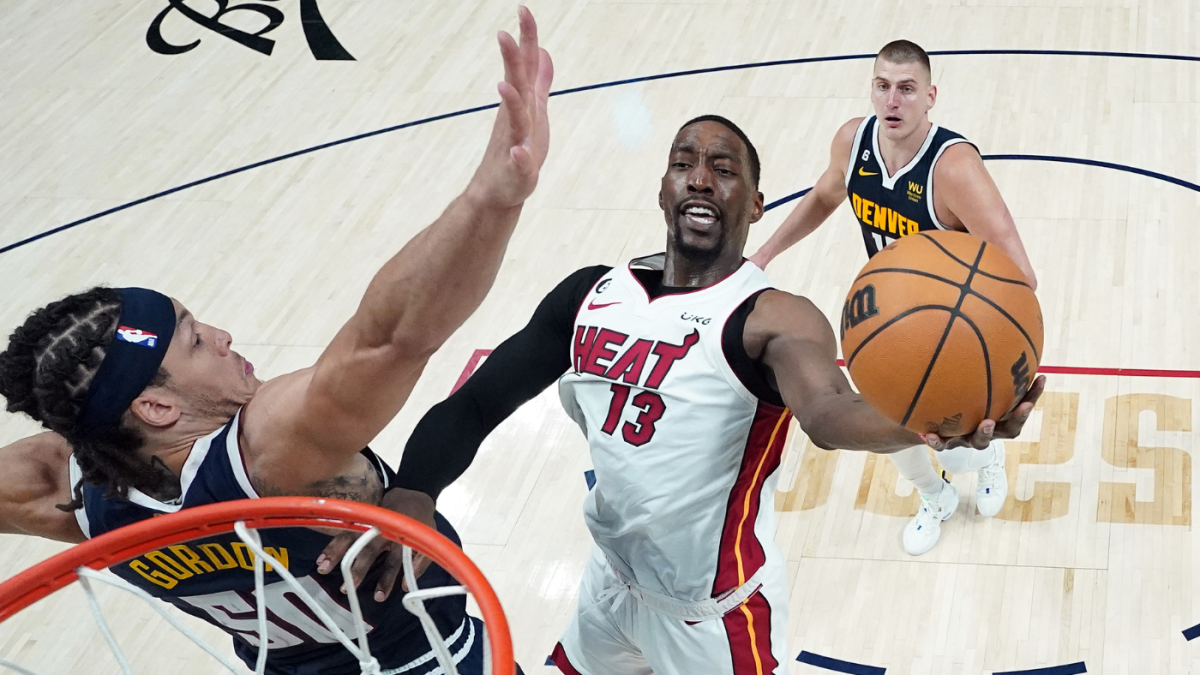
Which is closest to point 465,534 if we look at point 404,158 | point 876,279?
point 876,279

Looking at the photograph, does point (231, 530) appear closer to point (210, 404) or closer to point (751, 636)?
point (210, 404)

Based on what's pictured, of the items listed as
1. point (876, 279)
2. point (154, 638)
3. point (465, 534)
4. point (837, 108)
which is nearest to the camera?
point (876, 279)

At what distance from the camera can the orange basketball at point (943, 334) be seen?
2.58m

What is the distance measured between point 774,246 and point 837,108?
3.41 m

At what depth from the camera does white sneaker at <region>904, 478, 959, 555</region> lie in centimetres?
502

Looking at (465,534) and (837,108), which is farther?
(837,108)

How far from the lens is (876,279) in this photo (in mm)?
2812

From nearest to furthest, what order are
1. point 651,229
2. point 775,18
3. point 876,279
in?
point 876,279 → point 651,229 → point 775,18

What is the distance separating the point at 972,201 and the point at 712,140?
1312 mm

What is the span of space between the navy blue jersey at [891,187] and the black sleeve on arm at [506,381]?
1.60m

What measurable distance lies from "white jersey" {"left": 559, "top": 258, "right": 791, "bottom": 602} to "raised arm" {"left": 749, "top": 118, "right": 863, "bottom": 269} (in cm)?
160

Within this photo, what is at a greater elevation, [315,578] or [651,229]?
[315,578]

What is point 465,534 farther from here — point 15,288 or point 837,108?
point 837,108

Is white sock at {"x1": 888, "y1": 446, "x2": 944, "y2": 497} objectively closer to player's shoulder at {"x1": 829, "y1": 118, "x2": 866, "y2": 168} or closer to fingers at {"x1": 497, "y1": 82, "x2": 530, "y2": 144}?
player's shoulder at {"x1": 829, "y1": 118, "x2": 866, "y2": 168}
